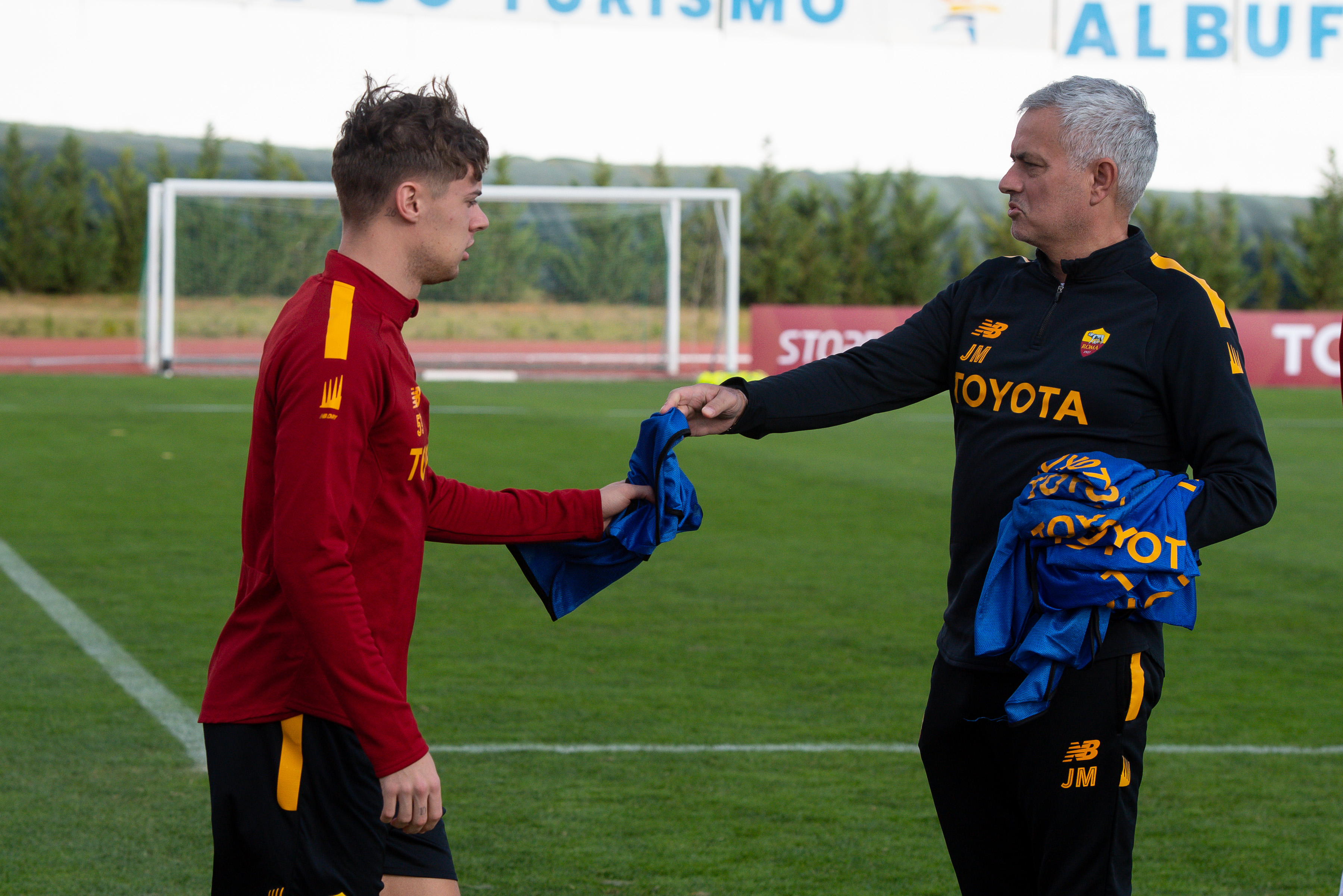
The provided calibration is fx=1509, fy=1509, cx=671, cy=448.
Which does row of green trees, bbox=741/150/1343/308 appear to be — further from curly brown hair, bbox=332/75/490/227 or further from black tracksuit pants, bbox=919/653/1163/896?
curly brown hair, bbox=332/75/490/227

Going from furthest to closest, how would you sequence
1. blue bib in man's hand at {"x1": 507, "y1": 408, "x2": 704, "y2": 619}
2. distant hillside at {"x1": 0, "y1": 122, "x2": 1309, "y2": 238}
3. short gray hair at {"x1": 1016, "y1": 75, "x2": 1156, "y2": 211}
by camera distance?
distant hillside at {"x1": 0, "y1": 122, "x2": 1309, "y2": 238}
blue bib in man's hand at {"x1": 507, "y1": 408, "x2": 704, "y2": 619}
short gray hair at {"x1": 1016, "y1": 75, "x2": 1156, "y2": 211}

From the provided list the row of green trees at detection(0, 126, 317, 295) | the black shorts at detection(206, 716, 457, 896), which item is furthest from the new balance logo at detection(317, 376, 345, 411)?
the row of green trees at detection(0, 126, 317, 295)

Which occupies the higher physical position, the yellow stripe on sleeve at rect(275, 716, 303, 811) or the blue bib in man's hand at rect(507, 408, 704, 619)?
the blue bib in man's hand at rect(507, 408, 704, 619)

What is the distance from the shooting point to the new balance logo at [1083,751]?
241cm

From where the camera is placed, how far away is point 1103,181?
8.21ft

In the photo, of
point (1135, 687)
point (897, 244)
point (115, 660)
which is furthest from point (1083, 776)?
point (897, 244)

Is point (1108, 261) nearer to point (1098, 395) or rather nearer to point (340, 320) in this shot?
point (1098, 395)

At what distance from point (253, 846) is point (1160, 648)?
1.50 m

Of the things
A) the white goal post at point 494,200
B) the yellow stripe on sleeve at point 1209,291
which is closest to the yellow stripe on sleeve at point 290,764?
the yellow stripe on sleeve at point 1209,291

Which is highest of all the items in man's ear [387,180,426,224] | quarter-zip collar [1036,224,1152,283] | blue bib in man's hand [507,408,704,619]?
man's ear [387,180,426,224]

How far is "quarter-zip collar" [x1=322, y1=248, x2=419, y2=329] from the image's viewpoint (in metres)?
2.25

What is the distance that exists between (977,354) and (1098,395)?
0.86ft

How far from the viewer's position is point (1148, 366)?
241cm

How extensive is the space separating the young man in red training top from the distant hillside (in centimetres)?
4791
